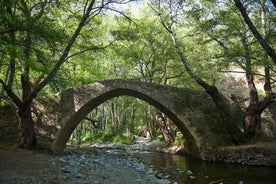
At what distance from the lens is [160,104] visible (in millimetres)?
14211

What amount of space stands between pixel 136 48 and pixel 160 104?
6780mm

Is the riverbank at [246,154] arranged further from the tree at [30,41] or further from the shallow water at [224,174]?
the tree at [30,41]

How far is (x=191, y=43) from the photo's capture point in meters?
19.5

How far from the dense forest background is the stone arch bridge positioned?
828 mm

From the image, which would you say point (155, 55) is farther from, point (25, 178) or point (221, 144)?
point (25, 178)

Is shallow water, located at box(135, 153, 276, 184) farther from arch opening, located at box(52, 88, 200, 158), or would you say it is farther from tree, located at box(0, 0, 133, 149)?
A: tree, located at box(0, 0, 133, 149)

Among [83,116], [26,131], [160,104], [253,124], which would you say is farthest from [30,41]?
[253,124]

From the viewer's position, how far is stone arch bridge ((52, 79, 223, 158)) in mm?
13242

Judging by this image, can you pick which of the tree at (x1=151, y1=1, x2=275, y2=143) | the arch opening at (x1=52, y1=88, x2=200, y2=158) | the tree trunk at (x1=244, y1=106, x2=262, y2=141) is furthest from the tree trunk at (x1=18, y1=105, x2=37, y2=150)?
the tree trunk at (x1=244, y1=106, x2=262, y2=141)

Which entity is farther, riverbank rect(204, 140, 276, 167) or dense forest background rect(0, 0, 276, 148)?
riverbank rect(204, 140, 276, 167)

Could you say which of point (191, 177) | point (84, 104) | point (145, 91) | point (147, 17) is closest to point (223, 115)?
point (145, 91)

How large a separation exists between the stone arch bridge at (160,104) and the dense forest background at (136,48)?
828mm

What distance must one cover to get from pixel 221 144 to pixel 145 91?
16.3 ft

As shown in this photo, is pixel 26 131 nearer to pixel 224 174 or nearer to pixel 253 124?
pixel 224 174
